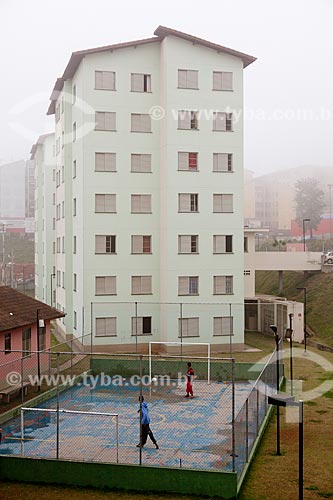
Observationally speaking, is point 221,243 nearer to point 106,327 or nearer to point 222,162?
point 222,162

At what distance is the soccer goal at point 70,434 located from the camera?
752 inches

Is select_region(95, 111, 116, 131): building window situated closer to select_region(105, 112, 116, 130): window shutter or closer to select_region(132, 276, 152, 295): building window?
select_region(105, 112, 116, 130): window shutter

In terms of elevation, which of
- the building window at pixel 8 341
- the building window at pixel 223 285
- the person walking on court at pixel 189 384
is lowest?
the person walking on court at pixel 189 384

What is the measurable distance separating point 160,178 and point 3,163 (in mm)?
95987

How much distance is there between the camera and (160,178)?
133ft

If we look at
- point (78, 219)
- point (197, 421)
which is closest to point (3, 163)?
point (78, 219)

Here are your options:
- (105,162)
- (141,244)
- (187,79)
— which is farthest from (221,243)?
(187,79)

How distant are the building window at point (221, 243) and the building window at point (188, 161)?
4.62 metres

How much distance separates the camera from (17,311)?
97.1 feet

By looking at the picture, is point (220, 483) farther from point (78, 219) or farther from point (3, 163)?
point (3, 163)

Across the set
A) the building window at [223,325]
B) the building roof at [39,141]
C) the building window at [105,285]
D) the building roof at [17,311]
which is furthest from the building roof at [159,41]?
the building roof at [39,141]

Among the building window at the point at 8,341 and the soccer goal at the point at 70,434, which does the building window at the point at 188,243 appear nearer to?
the building window at the point at 8,341

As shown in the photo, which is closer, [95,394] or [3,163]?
[95,394]

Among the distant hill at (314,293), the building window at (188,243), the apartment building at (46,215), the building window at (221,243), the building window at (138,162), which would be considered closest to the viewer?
the building window at (188,243)
